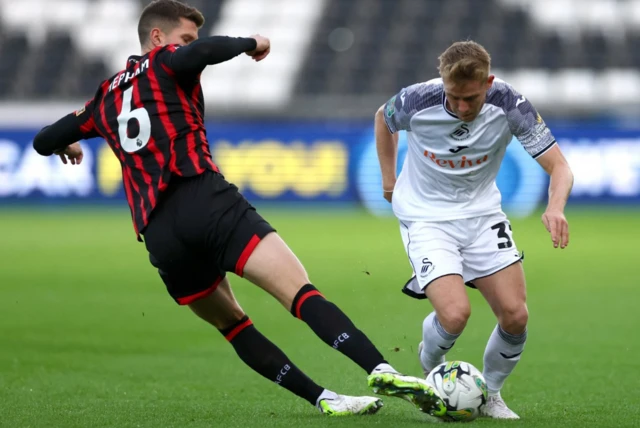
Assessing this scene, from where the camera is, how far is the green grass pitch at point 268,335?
5129 millimetres

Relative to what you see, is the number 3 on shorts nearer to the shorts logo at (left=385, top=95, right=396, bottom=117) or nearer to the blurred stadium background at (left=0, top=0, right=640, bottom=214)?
the shorts logo at (left=385, top=95, right=396, bottom=117)

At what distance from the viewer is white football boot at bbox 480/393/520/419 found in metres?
4.95

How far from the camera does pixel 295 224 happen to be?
54.1ft

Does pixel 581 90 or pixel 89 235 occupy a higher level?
pixel 581 90

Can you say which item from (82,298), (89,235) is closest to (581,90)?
(89,235)

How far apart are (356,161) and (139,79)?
45.6 ft

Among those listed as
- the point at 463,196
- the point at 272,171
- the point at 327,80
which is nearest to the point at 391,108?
the point at 463,196

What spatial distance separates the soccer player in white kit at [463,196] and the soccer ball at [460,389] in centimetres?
24

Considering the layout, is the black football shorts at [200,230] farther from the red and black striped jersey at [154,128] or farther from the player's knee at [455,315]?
the player's knee at [455,315]

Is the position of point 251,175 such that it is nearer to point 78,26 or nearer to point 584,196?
point 584,196

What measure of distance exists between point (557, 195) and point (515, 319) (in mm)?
717

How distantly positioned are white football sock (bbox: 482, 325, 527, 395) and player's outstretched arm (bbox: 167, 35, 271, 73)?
1.91m

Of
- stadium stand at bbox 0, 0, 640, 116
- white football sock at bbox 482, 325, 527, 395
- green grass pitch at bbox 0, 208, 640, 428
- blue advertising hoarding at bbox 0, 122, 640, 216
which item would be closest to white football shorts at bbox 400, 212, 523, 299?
white football sock at bbox 482, 325, 527, 395

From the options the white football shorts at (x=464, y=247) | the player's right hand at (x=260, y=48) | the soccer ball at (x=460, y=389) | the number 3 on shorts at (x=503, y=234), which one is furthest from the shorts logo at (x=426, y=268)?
the player's right hand at (x=260, y=48)
